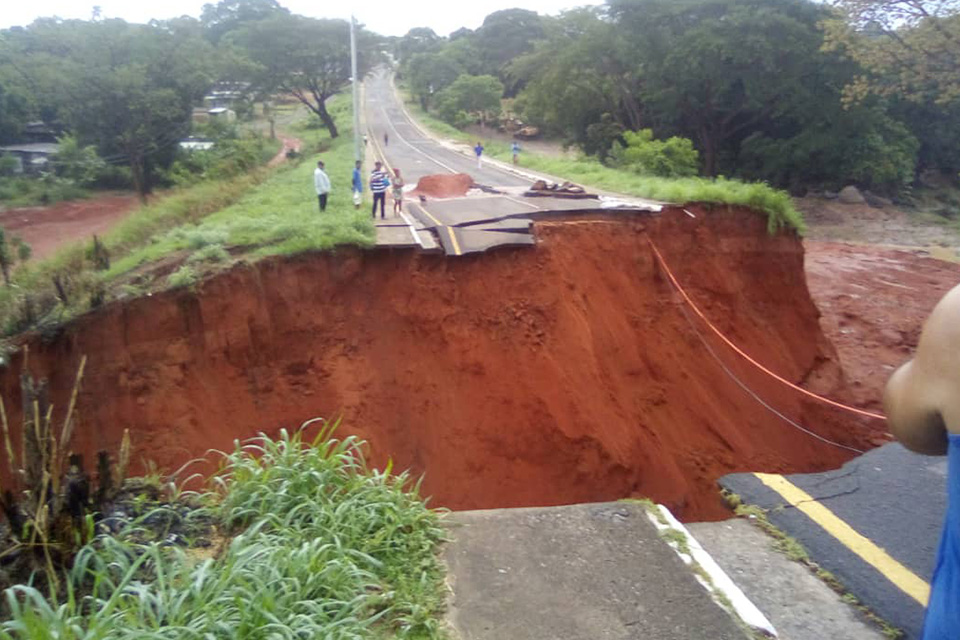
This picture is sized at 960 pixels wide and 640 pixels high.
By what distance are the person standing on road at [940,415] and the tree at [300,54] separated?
35149 millimetres

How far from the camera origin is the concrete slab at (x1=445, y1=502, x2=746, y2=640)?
3.16m

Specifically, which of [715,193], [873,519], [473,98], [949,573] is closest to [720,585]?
[873,519]

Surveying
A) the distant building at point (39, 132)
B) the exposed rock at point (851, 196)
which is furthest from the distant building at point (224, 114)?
the exposed rock at point (851, 196)

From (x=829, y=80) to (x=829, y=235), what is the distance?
19.9 feet

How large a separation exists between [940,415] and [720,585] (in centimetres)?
215

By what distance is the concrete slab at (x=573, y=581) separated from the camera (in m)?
3.16

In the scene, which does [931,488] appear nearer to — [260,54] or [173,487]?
[173,487]

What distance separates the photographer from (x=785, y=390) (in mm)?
11383

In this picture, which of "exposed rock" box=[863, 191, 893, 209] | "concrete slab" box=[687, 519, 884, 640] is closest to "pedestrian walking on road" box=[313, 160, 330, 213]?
"concrete slab" box=[687, 519, 884, 640]

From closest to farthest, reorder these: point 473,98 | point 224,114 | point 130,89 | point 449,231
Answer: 1. point 449,231
2. point 130,89
3. point 224,114
4. point 473,98

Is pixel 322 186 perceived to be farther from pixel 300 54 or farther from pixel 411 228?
pixel 300 54

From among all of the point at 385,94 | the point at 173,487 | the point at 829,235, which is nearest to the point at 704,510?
the point at 173,487

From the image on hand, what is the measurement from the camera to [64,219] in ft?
84.7

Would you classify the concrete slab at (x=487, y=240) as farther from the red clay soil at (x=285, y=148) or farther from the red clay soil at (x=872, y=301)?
the red clay soil at (x=285, y=148)
